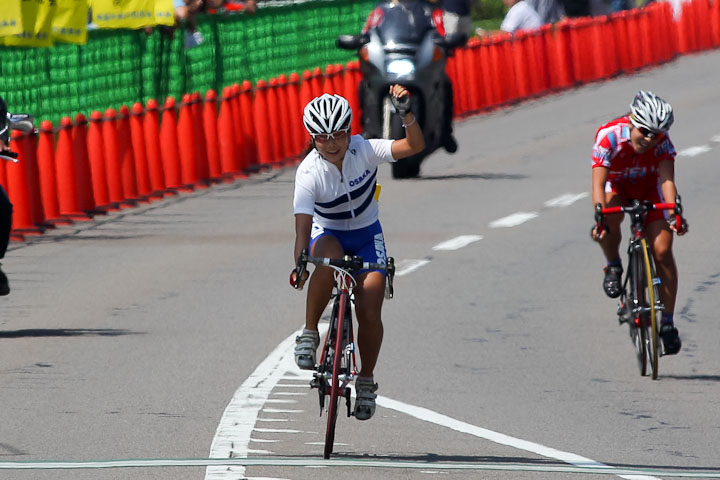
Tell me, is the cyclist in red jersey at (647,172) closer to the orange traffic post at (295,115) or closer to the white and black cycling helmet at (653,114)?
the white and black cycling helmet at (653,114)

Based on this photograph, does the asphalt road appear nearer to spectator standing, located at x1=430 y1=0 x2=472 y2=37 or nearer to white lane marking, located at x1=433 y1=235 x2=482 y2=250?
white lane marking, located at x1=433 y1=235 x2=482 y2=250

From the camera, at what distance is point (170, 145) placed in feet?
73.3

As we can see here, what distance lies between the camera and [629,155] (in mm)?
12492

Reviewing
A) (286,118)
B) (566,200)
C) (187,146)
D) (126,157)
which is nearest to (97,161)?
(126,157)

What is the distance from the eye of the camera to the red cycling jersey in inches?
488

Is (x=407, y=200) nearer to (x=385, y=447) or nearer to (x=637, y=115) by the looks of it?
(x=637, y=115)

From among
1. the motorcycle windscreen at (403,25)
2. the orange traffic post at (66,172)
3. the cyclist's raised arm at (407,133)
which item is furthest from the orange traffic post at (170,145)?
the cyclist's raised arm at (407,133)

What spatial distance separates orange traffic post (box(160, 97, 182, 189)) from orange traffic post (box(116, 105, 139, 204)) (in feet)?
2.89

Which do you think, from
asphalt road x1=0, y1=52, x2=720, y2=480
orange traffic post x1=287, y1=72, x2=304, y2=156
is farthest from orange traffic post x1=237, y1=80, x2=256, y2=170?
asphalt road x1=0, y1=52, x2=720, y2=480

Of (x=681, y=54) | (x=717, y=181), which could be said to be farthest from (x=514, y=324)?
(x=681, y=54)

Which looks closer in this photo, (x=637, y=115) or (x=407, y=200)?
(x=637, y=115)

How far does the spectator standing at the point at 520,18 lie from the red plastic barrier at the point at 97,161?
13.1 m

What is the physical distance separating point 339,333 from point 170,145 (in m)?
13.2

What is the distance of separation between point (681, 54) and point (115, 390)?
29499 millimetres
